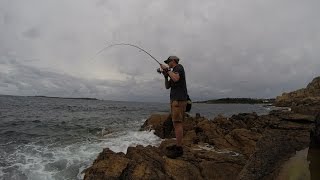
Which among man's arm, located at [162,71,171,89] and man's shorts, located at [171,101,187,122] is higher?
man's arm, located at [162,71,171,89]

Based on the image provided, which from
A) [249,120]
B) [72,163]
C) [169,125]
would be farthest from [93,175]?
[249,120]

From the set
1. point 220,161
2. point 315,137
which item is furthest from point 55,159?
point 315,137

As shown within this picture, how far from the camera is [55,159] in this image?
12.7m

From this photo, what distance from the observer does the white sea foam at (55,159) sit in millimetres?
10995

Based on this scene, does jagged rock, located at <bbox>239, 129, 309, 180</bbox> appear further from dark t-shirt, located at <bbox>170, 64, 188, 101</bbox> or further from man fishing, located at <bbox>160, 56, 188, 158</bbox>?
dark t-shirt, located at <bbox>170, 64, 188, 101</bbox>

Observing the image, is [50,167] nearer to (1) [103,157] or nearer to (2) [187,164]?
(1) [103,157]

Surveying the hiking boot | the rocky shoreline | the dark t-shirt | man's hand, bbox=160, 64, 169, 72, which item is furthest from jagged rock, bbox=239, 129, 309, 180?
man's hand, bbox=160, 64, 169, 72

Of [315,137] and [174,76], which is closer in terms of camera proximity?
[315,137]

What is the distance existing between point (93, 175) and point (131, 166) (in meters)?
1.01

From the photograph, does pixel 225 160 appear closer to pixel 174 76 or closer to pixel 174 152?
pixel 174 152

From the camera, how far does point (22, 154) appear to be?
13953 millimetres

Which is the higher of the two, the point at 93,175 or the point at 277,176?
the point at 277,176

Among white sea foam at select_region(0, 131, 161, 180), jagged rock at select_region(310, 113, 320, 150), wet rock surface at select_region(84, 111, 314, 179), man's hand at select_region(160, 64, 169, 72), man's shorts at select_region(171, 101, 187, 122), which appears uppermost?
man's hand at select_region(160, 64, 169, 72)

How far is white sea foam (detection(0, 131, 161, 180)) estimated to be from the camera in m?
11.0
